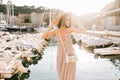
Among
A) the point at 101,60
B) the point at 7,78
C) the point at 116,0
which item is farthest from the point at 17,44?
the point at 116,0

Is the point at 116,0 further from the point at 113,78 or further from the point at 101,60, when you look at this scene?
the point at 113,78

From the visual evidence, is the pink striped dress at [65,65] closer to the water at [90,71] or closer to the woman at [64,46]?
the woman at [64,46]

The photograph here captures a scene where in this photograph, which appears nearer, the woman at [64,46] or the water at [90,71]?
the woman at [64,46]

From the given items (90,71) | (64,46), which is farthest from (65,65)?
(90,71)

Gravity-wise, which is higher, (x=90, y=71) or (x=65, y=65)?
(x=65, y=65)

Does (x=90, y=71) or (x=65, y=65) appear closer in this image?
(x=65, y=65)

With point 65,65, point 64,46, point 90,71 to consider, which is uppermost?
point 64,46

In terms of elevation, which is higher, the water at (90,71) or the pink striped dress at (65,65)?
Answer: the pink striped dress at (65,65)

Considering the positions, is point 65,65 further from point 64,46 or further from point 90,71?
point 90,71

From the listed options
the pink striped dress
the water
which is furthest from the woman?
the water

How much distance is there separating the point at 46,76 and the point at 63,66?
10220 millimetres

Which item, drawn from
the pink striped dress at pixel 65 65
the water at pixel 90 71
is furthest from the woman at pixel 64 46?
the water at pixel 90 71

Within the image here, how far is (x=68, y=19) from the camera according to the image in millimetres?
4289

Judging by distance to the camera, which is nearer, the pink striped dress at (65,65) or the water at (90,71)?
the pink striped dress at (65,65)
